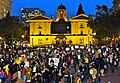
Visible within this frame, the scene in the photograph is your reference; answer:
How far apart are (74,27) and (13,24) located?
38192 millimetres

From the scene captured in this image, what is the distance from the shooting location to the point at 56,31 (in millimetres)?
130500

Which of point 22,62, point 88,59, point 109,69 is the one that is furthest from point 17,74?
point 109,69

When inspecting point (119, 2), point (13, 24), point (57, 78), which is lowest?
point (57, 78)

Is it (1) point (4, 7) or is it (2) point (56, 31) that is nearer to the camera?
(1) point (4, 7)

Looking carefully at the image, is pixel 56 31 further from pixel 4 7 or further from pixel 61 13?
pixel 4 7

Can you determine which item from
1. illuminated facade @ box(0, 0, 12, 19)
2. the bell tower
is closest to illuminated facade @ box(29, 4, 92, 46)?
the bell tower

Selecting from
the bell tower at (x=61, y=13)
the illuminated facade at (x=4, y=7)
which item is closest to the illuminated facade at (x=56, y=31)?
the bell tower at (x=61, y=13)

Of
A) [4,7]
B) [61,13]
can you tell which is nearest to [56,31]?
[61,13]

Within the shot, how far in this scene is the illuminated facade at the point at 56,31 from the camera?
126 m

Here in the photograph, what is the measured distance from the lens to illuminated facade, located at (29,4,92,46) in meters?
126

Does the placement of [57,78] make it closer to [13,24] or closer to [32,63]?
[32,63]

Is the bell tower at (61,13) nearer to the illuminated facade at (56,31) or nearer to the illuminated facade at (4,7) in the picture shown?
the illuminated facade at (56,31)

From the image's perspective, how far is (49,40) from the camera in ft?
417

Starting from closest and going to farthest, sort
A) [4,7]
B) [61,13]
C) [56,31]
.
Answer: [4,7]
[56,31]
[61,13]
